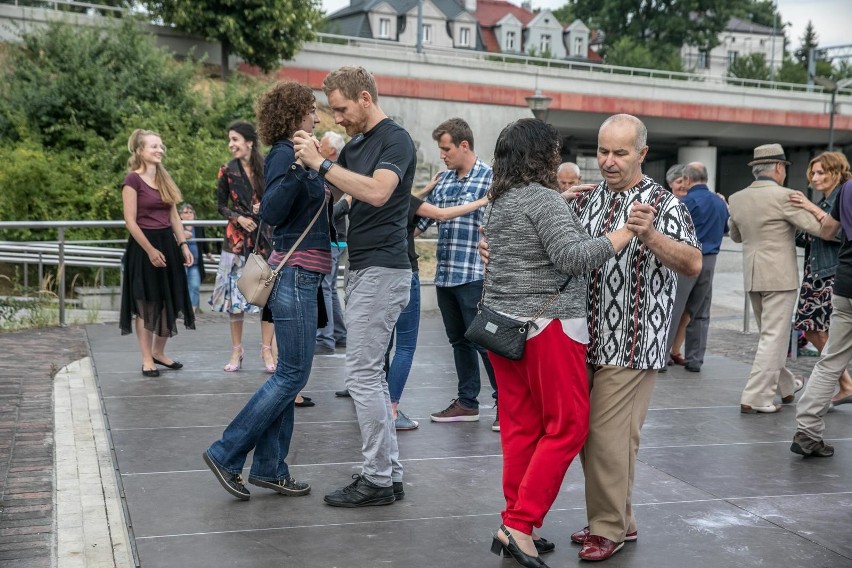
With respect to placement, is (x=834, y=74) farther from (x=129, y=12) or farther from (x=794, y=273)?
(x=794, y=273)

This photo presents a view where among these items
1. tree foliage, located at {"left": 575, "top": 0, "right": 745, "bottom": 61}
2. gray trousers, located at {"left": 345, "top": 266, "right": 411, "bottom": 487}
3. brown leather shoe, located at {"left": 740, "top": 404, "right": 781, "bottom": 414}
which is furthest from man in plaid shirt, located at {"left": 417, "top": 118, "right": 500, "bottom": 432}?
tree foliage, located at {"left": 575, "top": 0, "right": 745, "bottom": 61}

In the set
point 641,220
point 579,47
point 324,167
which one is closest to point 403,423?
point 324,167

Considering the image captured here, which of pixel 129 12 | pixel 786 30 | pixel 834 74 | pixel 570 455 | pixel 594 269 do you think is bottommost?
pixel 570 455

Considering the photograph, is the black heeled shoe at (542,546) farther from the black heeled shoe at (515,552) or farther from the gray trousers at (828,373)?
the gray trousers at (828,373)

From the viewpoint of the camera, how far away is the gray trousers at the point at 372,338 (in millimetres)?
4867

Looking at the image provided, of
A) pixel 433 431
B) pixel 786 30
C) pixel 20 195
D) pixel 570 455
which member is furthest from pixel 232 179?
pixel 786 30

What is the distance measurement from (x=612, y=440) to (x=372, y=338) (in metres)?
1.23

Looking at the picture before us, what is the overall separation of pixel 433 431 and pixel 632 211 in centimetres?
318

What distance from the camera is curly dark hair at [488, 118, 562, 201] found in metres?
4.28

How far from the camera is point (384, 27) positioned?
8588 centimetres

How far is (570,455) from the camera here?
4.24m

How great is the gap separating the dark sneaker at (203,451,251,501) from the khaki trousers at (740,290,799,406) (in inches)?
160

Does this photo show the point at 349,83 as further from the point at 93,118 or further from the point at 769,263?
the point at 93,118

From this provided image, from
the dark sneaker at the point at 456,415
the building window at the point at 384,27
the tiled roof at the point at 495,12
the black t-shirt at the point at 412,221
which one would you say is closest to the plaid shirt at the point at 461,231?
the black t-shirt at the point at 412,221
